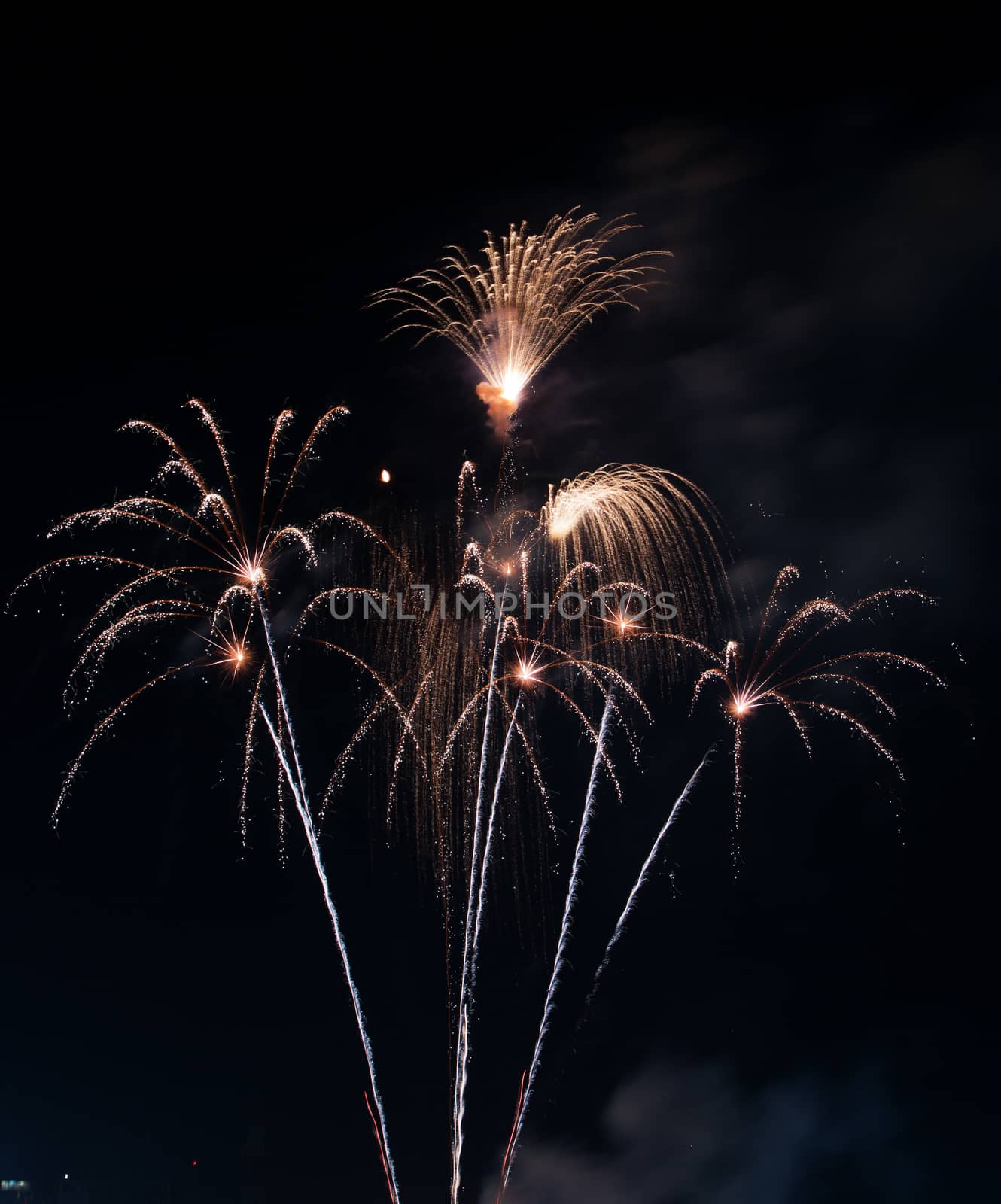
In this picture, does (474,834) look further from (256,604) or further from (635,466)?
(635,466)

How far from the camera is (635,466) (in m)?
23.2

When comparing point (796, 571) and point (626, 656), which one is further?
point (796, 571)

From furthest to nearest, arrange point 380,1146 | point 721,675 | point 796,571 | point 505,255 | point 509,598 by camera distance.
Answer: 1. point 380,1146
2. point 796,571
3. point 721,675
4. point 509,598
5. point 505,255

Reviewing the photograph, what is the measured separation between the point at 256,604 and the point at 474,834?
280 inches

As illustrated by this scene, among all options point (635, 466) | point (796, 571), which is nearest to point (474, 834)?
point (635, 466)

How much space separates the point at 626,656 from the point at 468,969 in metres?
8.94

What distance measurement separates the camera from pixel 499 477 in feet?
72.4

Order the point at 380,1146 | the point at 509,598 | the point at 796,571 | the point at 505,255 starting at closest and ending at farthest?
1. the point at 505,255
2. the point at 509,598
3. the point at 796,571
4. the point at 380,1146

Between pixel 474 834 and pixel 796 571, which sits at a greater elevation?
pixel 796 571

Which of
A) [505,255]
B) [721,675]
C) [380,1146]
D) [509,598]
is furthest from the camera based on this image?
[380,1146]

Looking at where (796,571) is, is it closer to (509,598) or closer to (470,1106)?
(509,598)

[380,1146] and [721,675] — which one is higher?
[721,675]

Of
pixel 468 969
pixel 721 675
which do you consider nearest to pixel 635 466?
pixel 721 675

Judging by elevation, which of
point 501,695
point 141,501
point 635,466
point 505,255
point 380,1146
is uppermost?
point 505,255
